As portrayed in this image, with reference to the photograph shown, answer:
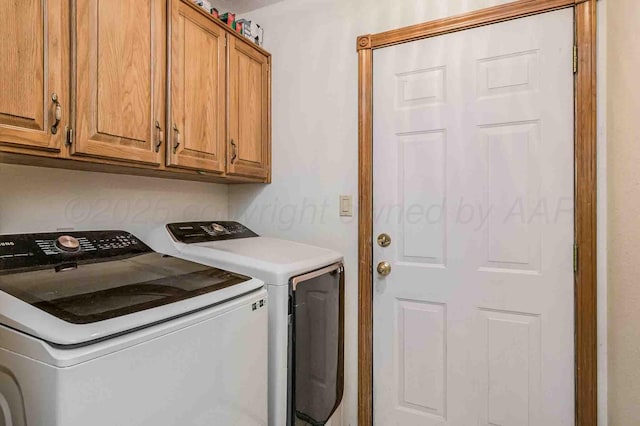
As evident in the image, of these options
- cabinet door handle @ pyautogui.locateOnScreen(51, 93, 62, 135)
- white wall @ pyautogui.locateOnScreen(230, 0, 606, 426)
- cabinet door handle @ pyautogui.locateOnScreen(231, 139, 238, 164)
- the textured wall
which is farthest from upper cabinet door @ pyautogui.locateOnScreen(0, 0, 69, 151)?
the textured wall

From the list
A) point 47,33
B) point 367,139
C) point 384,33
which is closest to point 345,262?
point 367,139

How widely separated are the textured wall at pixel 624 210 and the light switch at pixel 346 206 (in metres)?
1.12

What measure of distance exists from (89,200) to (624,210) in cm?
216

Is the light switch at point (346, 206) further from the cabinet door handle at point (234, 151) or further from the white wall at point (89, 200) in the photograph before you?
the white wall at point (89, 200)

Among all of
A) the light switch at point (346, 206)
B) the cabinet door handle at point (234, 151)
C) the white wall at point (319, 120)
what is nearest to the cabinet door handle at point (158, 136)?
the cabinet door handle at point (234, 151)

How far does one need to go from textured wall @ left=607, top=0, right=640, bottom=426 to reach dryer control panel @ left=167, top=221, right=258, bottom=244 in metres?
1.73

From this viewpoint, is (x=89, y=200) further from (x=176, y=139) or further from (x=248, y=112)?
(x=248, y=112)

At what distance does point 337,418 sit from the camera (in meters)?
1.72

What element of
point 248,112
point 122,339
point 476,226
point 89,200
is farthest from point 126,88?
point 476,226

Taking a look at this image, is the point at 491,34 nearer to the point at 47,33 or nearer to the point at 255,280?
the point at 255,280

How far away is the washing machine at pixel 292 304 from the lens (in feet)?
4.20

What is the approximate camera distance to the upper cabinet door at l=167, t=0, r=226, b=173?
147cm

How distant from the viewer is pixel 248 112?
6.31 feet

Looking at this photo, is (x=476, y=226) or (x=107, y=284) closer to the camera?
(x=107, y=284)
